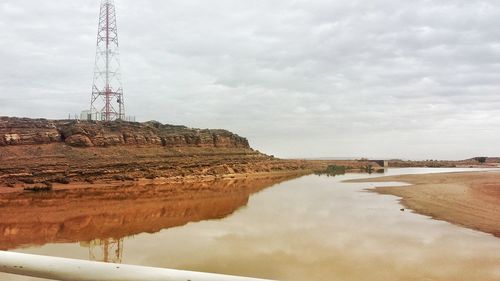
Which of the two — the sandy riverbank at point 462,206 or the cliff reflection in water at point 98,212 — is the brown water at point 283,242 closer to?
the cliff reflection in water at point 98,212

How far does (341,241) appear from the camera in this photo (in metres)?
12.4

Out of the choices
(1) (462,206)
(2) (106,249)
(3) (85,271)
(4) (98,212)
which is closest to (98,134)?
(4) (98,212)

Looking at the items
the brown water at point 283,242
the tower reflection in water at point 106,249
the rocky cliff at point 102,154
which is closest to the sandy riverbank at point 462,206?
the brown water at point 283,242

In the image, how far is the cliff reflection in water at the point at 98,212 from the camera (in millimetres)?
14502

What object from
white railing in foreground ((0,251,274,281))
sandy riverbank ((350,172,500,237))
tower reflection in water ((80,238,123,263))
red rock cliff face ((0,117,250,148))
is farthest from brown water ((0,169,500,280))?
red rock cliff face ((0,117,250,148))

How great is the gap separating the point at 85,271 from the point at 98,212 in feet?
65.6

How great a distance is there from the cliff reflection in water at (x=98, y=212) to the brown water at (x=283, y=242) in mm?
69

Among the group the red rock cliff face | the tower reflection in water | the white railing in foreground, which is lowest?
the tower reflection in water

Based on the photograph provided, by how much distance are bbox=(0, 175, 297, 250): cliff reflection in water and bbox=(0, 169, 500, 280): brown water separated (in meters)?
0.07

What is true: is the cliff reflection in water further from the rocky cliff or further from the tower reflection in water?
the rocky cliff

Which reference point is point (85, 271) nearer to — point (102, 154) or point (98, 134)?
point (102, 154)

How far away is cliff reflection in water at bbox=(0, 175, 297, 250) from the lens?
14.5m

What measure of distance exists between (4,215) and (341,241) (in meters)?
16.6

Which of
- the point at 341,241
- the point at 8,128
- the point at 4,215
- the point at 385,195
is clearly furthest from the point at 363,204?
the point at 8,128
